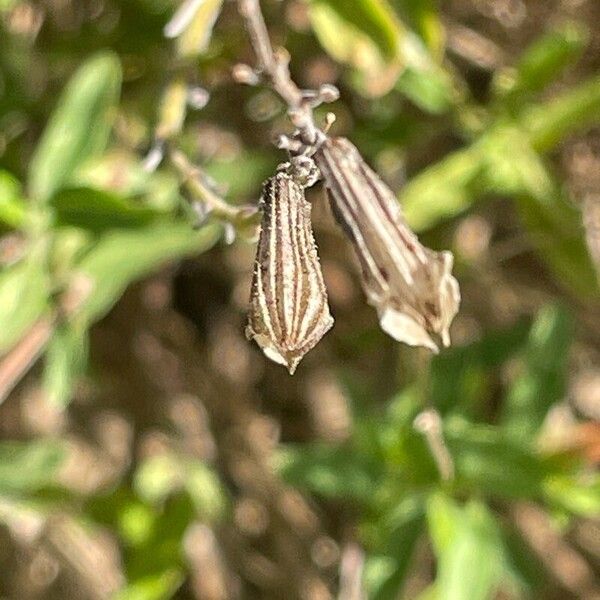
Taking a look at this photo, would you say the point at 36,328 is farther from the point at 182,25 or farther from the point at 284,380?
the point at 284,380

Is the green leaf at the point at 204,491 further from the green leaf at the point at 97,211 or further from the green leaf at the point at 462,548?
the green leaf at the point at 97,211

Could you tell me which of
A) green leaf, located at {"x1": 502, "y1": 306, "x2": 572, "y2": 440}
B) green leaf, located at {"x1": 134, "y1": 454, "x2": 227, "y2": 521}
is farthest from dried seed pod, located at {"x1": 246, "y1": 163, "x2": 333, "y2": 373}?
green leaf, located at {"x1": 134, "y1": 454, "x2": 227, "y2": 521}

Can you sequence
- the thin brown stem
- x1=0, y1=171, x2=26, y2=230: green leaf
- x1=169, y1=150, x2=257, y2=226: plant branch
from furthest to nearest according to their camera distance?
x1=0, y1=171, x2=26, y2=230: green leaf < x1=169, y1=150, x2=257, y2=226: plant branch < the thin brown stem

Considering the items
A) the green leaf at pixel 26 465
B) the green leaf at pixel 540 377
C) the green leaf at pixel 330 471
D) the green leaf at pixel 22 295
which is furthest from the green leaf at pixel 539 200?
the green leaf at pixel 26 465

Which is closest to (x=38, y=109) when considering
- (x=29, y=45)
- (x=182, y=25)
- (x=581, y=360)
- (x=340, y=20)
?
(x=29, y=45)

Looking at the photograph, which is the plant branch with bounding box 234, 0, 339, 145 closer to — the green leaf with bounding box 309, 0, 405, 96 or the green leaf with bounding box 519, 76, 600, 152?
the green leaf with bounding box 309, 0, 405, 96

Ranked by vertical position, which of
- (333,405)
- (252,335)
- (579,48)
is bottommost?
(333,405)
